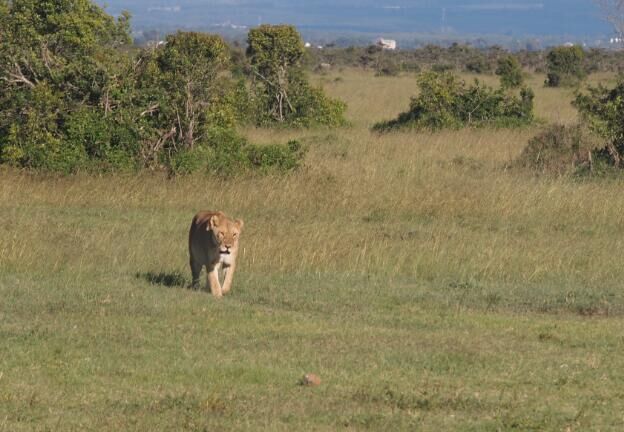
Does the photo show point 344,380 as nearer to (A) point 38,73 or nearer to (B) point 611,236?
(B) point 611,236

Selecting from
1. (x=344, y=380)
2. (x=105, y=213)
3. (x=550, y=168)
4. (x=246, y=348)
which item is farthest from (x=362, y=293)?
(x=550, y=168)

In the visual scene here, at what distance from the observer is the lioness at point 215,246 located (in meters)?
10.1

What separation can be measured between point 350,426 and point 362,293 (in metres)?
4.20

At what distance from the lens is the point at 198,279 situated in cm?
1093

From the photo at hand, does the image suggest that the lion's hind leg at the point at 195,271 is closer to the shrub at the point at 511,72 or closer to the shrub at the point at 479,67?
the shrub at the point at 511,72

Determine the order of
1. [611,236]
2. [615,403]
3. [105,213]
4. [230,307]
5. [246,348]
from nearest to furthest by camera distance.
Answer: [615,403]
[246,348]
[230,307]
[611,236]
[105,213]

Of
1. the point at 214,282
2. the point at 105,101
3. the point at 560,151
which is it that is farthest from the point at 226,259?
the point at 560,151

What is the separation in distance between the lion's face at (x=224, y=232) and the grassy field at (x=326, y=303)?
0.44 m

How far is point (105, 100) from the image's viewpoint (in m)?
17.5

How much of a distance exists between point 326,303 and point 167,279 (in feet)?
5.79

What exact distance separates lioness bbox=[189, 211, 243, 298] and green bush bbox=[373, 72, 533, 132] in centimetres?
1354

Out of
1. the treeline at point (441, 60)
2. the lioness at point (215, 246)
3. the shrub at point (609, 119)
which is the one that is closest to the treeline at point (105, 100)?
the shrub at point (609, 119)

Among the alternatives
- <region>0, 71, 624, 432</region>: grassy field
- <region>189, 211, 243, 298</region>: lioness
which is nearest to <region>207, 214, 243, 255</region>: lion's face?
<region>189, 211, 243, 298</region>: lioness

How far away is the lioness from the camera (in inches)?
398
